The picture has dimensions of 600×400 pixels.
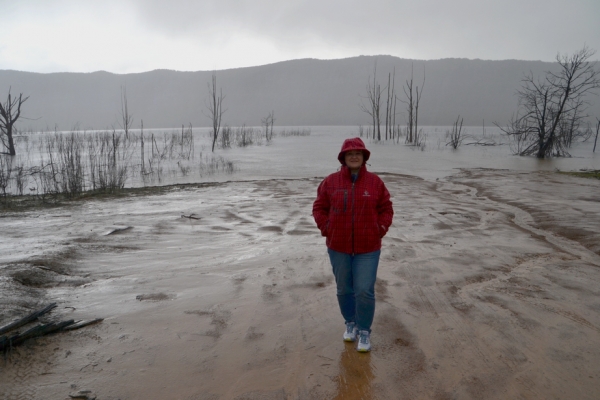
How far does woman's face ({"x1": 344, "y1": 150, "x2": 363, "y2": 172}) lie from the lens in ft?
9.13

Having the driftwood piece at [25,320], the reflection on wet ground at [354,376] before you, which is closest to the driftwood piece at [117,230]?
the driftwood piece at [25,320]

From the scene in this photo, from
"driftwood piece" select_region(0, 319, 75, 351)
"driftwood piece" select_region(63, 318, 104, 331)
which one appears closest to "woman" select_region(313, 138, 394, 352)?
"driftwood piece" select_region(63, 318, 104, 331)

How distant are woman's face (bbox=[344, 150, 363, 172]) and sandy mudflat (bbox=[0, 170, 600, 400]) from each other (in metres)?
1.32

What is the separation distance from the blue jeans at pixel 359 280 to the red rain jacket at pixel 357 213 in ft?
0.21

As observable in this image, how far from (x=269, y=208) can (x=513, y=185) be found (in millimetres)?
7178

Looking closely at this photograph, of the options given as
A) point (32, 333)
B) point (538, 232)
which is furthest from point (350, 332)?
point (538, 232)

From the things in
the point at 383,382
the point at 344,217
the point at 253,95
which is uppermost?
the point at 253,95

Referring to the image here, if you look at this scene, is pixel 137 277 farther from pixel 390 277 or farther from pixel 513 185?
pixel 513 185

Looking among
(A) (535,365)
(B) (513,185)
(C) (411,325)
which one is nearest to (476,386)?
(A) (535,365)

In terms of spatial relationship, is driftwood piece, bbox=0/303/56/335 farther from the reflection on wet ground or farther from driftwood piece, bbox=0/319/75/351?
the reflection on wet ground

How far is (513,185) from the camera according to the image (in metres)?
11.2

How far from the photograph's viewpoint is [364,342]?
2904 mm

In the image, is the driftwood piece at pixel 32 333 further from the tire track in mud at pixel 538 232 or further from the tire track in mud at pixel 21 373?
the tire track in mud at pixel 538 232

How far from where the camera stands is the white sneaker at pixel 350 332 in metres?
3.04
